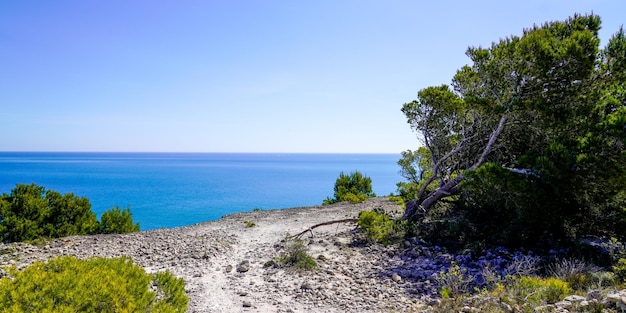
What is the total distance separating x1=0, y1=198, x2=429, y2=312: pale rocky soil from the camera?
676 centimetres

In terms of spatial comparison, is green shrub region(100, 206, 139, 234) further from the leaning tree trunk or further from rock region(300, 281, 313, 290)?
the leaning tree trunk

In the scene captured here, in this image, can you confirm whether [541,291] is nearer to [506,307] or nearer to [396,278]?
[506,307]

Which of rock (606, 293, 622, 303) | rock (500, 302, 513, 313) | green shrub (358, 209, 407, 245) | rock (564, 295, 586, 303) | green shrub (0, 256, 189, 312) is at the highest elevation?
green shrub (0, 256, 189, 312)

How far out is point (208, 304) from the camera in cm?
671

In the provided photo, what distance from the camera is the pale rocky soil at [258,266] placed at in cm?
676

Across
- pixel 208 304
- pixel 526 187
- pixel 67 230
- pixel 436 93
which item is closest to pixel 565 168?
pixel 526 187

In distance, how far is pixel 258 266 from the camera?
9.13 meters

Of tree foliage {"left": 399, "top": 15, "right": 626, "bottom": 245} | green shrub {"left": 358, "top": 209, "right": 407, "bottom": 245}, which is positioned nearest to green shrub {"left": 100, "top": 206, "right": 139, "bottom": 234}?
green shrub {"left": 358, "top": 209, "right": 407, "bottom": 245}

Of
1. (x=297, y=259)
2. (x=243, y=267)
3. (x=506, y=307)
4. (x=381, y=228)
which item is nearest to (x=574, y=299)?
(x=506, y=307)

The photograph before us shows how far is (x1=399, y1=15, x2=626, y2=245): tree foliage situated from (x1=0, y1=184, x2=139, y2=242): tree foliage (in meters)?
12.7

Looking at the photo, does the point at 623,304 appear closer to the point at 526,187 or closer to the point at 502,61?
the point at 526,187

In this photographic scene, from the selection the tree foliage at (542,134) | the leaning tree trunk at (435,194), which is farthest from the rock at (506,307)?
the leaning tree trunk at (435,194)

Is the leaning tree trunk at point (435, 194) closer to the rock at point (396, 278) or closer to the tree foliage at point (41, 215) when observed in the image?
the rock at point (396, 278)

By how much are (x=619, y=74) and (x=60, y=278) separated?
1290 centimetres
